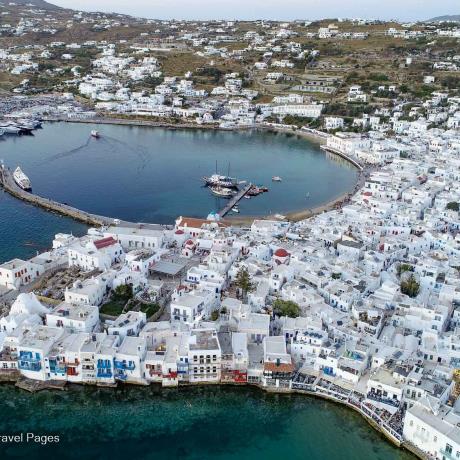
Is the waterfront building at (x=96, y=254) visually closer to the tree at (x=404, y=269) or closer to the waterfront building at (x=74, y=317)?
the waterfront building at (x=74, y=317)

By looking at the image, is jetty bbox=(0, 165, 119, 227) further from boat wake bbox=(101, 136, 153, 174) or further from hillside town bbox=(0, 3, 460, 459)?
boat wake bbox=(101, 136, 153, 174)

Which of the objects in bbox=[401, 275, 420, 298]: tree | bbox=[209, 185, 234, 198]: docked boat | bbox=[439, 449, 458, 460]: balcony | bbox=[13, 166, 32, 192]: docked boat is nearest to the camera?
bbox=[439, 449, 458, 460]: balcony

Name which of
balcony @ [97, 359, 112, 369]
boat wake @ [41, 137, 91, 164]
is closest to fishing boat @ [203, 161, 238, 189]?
boat wake @ [41, 137, 91, 164]

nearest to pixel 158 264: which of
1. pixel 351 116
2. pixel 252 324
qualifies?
pixel 252 324

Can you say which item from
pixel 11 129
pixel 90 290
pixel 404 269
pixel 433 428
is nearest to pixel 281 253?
pixel 404 269

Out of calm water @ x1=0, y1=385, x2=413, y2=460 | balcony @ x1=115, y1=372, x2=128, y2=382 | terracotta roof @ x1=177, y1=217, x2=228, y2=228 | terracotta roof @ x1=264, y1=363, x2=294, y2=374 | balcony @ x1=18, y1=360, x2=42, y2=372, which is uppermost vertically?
terracotta roof @ x1=177, y1=217, x2=228, y2=228

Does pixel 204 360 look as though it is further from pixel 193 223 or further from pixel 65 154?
pixel 65 154
